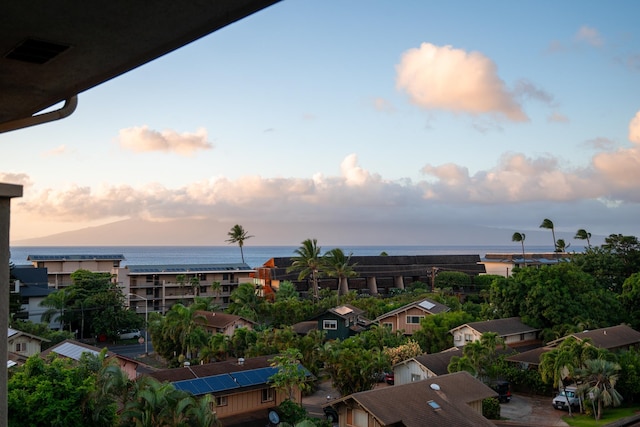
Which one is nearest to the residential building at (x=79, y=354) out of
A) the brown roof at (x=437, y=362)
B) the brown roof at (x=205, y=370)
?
the brown roof at (x=205, y=370)

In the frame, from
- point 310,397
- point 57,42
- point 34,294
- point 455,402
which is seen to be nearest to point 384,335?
point 310,397

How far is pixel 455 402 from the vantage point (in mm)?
27812

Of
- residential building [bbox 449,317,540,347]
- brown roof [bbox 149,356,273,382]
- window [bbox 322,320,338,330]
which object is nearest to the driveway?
residential building [bbox 449,317,540,347]

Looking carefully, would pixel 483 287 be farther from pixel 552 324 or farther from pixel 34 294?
pixel 34 294

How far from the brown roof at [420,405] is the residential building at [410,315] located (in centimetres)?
2289

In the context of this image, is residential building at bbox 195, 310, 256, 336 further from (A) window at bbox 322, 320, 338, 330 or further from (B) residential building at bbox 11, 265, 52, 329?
(B) residential building at bbox 11, 265, 52, 329

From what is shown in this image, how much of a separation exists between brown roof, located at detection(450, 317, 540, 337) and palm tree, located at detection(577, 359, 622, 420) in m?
11.3

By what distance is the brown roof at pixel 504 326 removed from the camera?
148 feet

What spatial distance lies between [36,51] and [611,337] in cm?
4659

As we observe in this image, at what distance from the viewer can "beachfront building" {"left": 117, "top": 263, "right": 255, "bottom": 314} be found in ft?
242

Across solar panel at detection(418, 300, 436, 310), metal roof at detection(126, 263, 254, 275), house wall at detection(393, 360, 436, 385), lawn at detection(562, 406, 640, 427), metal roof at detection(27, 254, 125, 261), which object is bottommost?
lawn at detection(562, 406, 640, 427)

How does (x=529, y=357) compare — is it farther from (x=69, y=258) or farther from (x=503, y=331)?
(x=69, y=258)

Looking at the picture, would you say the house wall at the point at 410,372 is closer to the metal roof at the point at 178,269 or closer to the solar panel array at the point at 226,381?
the solar panel array at the point at 226,381

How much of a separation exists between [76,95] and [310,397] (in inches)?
1310
